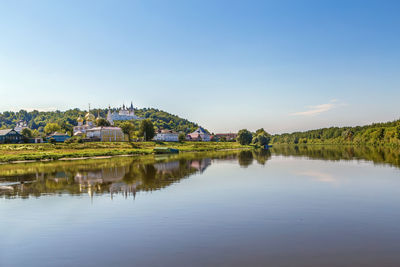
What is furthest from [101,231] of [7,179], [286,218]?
[7,179]

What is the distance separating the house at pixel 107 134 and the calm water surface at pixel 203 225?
9022 centimetres

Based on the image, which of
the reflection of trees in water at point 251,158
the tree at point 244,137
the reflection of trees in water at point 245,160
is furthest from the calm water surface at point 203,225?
the tree at point 244,137

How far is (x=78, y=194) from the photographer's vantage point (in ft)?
79.2

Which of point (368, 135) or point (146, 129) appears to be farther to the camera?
point (368, 135)

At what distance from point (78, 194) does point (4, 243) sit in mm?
11134

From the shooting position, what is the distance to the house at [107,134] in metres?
114

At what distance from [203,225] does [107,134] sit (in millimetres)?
107039

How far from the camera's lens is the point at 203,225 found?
15.0 meters

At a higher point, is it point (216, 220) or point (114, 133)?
point (114, 133)

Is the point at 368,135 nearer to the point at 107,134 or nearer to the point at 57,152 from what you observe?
the point at 107,134

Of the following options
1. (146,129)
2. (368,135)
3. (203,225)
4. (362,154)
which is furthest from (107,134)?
(368,135)

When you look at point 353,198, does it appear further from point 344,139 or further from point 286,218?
point 344,139

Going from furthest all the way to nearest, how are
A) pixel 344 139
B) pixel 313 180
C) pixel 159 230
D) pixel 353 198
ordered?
pixel 344 139 < pixel 313 180 < pixel 353 198 < pixel 159 230

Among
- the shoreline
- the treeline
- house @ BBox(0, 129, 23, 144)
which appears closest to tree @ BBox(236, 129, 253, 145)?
the shoreline
